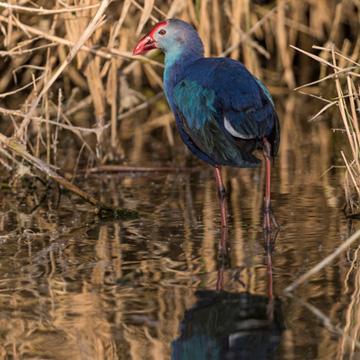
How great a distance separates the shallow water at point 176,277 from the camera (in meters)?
2.27

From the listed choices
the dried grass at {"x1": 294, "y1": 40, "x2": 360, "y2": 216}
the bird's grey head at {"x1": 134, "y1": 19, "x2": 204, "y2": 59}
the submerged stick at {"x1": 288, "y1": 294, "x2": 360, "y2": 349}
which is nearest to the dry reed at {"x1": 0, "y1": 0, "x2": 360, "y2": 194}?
the dried grass at {"x1": 294, "y1": 40, "x2": 360, "y2": 216}

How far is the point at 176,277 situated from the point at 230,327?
565 mm

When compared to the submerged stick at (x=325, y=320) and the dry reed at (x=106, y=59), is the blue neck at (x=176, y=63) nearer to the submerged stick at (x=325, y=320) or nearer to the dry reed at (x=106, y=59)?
the dry reed at (x=106, y=59)

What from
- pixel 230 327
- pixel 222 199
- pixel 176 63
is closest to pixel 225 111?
pixel 222 199

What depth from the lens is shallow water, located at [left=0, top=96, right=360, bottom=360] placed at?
7.44 feet

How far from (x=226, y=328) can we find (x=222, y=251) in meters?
0.89

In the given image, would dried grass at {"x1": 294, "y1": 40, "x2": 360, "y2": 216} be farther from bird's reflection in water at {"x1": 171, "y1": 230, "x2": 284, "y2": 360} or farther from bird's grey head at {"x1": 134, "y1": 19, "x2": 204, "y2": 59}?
bird's reflection in water at {"x1": 171, "y1": 230, "x2": 284, "y2": 360}

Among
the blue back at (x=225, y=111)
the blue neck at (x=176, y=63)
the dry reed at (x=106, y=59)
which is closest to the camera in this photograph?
the blue back at (x=225, y=111)

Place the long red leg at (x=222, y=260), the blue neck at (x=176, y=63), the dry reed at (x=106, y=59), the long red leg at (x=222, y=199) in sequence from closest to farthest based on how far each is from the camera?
the long red leg at (x=222, y=260), the long red leg at (x=222, y=199), the blue neck at (x=176, y=63), the dry reed at (x=106, y=59)

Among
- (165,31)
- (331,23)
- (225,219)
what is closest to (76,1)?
(165,31)

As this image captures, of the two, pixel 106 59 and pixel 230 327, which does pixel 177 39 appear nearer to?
pixel 106 59

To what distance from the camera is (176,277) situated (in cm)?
289

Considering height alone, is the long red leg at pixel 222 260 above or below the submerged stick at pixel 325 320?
above

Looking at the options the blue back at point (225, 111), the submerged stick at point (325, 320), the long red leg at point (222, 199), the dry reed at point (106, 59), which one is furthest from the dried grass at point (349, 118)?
the submerged stick at point (325, 320)
